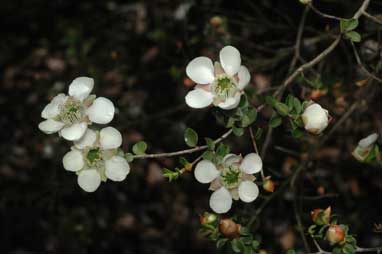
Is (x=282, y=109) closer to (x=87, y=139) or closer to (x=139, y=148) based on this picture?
(x=139, y=148)

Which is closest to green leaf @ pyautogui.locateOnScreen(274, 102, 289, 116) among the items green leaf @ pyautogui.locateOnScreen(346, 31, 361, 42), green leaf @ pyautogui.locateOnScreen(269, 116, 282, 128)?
green leaf @ pyautogui.locateOnScreen(269, 116, 282, 128)

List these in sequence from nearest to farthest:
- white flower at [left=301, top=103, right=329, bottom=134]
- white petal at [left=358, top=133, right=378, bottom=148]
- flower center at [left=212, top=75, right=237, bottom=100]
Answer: white flower at [left=301, top=103, right=329, bottom=134] < flower center at [left=212, top=75, right=237, bottom=100] < white petal at [left=358, top=133, right=378, bottom=148]

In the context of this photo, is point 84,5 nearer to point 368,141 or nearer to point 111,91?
point 111,91

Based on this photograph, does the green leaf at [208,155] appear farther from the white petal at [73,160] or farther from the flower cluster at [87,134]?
the white petal at [73,160]

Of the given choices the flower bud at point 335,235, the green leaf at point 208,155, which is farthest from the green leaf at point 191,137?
the flower bud at point 335,235

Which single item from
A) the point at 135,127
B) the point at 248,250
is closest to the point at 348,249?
the point at 248,250

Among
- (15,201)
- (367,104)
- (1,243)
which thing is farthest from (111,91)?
(367,104)

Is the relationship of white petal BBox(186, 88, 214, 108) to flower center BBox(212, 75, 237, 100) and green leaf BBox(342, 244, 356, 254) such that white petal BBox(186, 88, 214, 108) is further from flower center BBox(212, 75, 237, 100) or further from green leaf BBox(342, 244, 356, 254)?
green leaf BBox(342, 244, 356, 254)
